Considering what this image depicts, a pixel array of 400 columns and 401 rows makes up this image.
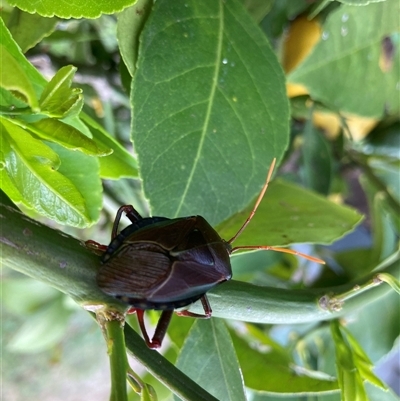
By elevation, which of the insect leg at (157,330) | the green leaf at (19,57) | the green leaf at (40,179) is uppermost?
the green leaf at (19,57)

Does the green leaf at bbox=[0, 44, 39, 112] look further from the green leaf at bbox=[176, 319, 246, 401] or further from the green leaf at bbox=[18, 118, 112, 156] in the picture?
the green leaf at bbox=[176, 319, 246, 401]

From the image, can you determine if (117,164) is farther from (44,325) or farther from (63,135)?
(44,325)

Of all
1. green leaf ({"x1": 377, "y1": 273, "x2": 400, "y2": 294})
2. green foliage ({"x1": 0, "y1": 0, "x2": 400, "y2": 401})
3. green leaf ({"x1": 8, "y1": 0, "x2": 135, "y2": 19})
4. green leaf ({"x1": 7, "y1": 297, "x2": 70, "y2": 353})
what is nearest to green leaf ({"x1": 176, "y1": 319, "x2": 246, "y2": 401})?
green foliage ({"x1": 0, "y1": 0, "x2": 400, "y2": 401})

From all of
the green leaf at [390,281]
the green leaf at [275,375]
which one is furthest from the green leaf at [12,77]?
the green leaf at [275,375]

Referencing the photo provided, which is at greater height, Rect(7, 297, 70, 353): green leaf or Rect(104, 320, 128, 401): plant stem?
Rect(104, 320, 128, 401): plant stem

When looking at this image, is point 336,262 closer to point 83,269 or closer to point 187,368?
point 187,368

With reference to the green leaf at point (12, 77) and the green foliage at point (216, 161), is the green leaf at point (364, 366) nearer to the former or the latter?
the green foliage at point (216, 161)

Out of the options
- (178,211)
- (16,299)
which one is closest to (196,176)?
(178,211)
